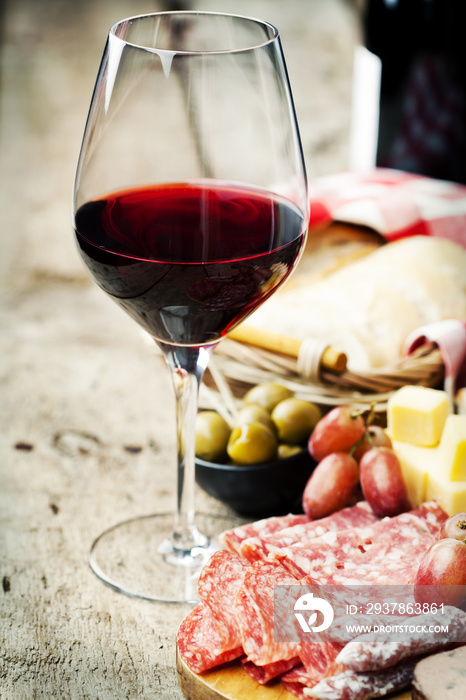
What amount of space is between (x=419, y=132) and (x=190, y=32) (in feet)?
3.55

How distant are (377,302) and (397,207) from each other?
31 cm

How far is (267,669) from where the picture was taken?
529 millimetres

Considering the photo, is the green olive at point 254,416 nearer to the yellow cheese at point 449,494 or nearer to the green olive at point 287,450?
the green olive at point 287,450

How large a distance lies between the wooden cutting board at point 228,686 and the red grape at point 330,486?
0.19 metres

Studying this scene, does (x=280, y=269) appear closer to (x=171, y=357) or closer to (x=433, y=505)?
(x=171, y=357)

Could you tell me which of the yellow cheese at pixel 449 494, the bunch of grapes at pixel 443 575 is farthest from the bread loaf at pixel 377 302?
the bunch of grapes at pixel 443 575

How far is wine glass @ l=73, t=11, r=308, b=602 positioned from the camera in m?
0.56

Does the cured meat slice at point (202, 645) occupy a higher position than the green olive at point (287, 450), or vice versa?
the cured meat slice at point (202, 645)

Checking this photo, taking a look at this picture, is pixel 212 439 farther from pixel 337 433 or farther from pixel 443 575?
pixel 443 575

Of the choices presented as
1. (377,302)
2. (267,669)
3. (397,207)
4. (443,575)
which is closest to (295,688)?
(267,669)

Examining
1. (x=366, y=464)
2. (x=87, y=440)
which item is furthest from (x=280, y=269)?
(x=87, y=440)

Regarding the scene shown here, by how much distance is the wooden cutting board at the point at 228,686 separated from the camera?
0.52m

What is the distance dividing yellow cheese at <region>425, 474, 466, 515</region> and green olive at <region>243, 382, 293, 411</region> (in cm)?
20

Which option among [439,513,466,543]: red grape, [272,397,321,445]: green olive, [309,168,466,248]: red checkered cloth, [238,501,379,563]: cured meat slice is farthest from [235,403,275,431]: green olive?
[309,168,466,248]: red checkered cloth
